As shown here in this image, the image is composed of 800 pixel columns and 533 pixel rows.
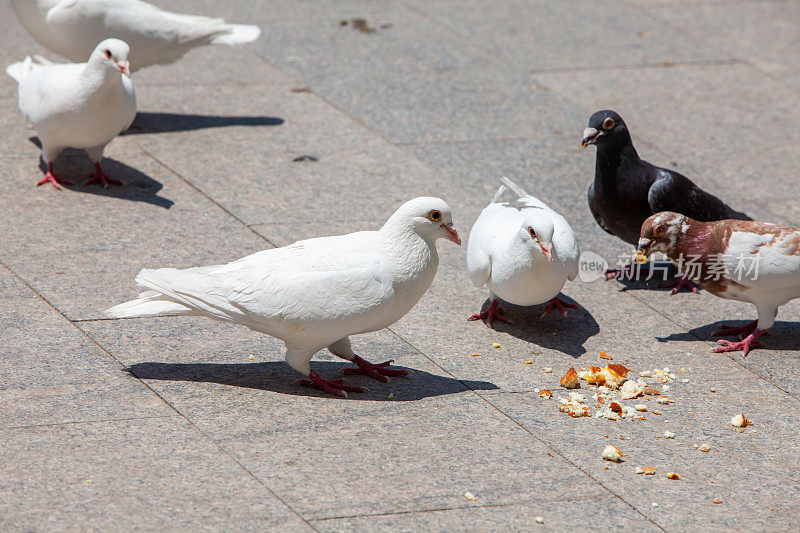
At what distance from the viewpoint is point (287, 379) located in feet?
16.9

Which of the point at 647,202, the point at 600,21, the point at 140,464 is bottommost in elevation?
the point at 140,464

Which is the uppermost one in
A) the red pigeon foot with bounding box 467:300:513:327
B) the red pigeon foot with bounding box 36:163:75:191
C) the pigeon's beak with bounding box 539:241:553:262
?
the pigeon's beak with bounding box 539:241:553:262

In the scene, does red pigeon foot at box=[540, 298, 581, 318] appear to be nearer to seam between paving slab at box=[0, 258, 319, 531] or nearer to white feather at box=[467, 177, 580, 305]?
white feather at box=[467, 177, 580, 305]

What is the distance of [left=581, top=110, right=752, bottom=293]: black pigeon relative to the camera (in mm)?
6449

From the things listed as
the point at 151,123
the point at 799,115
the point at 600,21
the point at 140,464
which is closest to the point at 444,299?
the point at 140,464

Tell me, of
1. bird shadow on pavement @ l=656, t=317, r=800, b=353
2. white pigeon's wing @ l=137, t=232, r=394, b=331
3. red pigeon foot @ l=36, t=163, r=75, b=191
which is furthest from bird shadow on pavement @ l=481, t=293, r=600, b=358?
red pigeon foot @ l=36, t=163, r=75, b=191

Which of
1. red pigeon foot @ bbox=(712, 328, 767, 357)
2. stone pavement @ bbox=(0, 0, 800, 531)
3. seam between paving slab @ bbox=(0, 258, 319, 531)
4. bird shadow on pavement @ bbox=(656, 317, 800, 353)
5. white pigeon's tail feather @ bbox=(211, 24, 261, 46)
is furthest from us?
white pigeon's tail feather @ bbox=(211, 24, 261, 46)

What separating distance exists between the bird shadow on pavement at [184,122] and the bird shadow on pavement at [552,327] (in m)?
3.39

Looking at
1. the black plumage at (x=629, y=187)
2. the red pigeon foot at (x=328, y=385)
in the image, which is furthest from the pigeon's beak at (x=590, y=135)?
the red pigeon foot at (x=328, y=385)

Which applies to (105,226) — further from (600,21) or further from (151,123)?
(600,21)

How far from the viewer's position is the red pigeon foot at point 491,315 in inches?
235

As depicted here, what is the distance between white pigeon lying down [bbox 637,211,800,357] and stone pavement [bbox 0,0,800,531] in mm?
311

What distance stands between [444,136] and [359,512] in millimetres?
5086

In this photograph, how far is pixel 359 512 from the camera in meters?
4.03
